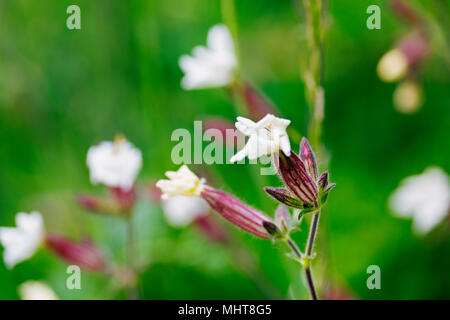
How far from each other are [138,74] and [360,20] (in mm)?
652

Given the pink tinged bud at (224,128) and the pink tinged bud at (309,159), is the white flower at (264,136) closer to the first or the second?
the pink tinged bud at (309,159)

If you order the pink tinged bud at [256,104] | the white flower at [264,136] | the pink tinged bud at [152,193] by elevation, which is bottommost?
the white flower at [264,136]

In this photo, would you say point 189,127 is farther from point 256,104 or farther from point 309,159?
point 309,159

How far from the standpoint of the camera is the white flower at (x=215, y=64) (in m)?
1.14

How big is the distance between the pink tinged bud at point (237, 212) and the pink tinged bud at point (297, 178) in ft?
→ 0.25

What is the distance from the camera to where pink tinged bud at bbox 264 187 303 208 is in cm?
69

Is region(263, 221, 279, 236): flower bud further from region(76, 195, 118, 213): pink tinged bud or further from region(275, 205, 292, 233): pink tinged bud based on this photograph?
region(76, 195, 118, 213): pink tinged bud

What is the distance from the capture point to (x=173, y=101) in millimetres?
1767

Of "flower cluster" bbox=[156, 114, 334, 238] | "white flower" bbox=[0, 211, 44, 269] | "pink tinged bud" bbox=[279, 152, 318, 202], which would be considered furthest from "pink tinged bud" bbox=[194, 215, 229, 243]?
"pink tinged bud" bbox=[279, 152, 318, 202]

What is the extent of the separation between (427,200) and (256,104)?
0.39m

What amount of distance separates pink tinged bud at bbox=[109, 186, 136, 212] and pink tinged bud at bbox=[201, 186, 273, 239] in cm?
29

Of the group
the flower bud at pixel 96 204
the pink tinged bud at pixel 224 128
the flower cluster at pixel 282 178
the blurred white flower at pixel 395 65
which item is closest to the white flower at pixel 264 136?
the flower cluster at pixel 282 178

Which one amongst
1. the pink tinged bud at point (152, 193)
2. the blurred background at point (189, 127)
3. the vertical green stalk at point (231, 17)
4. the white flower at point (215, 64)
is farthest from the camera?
the blurred background at point (189, 127)

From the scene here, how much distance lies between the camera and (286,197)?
697 millimetres
